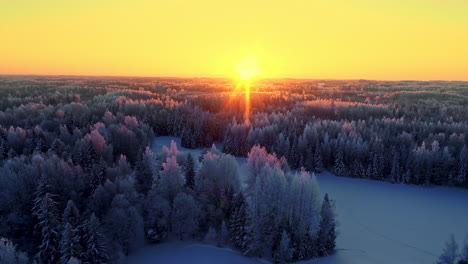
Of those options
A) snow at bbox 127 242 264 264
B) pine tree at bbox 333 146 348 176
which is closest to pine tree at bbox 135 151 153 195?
snow at bbox 127 242 264 264

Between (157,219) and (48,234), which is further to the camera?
(157,219)

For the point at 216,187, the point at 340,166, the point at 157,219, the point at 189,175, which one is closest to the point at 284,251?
the point at 216,187

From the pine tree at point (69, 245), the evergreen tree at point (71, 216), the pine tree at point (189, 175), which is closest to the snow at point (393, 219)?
the pine tree at point (189, 175)

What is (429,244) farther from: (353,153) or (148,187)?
(148,187)

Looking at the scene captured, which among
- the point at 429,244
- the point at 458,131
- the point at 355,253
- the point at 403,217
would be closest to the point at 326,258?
the point at 355,253

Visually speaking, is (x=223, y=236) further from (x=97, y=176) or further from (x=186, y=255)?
(x=97, y=176)

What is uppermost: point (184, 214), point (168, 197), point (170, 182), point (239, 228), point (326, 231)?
point (170, 182)
